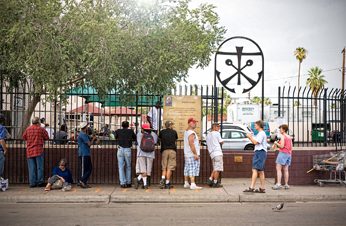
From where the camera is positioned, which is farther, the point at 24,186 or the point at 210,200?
the point at 24,186

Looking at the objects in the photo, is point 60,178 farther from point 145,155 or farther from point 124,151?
point 145,155

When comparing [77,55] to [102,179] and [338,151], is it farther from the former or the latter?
[338,151]

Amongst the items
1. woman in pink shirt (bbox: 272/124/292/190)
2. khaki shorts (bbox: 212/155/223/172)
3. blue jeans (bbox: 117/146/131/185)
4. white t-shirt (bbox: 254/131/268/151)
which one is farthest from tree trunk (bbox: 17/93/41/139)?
woman in pink shirt (bbox: 272/124/292/190)

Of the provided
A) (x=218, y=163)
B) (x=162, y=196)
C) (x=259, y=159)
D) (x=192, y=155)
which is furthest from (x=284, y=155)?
(x=162, y=196)

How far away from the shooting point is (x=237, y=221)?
975 cm

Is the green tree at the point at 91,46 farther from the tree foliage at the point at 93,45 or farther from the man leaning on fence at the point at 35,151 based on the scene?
the man leaning on fence at the point at 35,151

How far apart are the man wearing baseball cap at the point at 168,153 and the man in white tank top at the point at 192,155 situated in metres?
0.32

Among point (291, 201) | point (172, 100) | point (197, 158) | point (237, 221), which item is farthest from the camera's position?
point (172, 100)

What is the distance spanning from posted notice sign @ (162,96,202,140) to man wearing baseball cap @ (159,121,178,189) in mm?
838

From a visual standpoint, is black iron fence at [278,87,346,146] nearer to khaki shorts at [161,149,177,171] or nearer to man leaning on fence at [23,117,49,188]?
khaki shorts at [161,149,177,171]

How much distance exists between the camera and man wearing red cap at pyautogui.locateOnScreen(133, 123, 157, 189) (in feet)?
47.0

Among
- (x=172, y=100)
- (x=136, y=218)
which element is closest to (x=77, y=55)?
(x=172, y=100)

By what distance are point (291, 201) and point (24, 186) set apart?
275 inches

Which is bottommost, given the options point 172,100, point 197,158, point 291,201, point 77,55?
point 291,201
